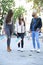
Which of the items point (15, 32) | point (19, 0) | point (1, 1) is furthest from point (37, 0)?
point (19, 0)

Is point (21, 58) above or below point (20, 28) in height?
below

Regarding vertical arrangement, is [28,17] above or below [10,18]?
below

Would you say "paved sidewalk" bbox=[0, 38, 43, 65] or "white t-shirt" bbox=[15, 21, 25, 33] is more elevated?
"white t-shirt" bbox=[15, 21, 25, 33]

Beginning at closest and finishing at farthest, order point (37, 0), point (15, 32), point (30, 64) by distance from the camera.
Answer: point (30, 64) → point (15, 32) → point (37, 0)

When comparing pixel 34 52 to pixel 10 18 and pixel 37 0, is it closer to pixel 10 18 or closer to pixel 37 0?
pixel 10 18

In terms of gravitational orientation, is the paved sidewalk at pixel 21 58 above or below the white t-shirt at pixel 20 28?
below

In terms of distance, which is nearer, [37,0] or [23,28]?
[23,28]

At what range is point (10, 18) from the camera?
1319cm

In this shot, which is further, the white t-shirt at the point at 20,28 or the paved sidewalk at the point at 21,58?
the white t-shirt at the point at 20,28

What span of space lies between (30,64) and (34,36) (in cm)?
365

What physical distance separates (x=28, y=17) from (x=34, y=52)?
8013 cm

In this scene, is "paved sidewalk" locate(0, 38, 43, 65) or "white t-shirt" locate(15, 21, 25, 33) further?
"white t-shirt" locate(15, 21, 25, 33)

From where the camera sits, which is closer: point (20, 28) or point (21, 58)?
point (21, 58)

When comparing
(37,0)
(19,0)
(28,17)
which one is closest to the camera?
(37,0)
